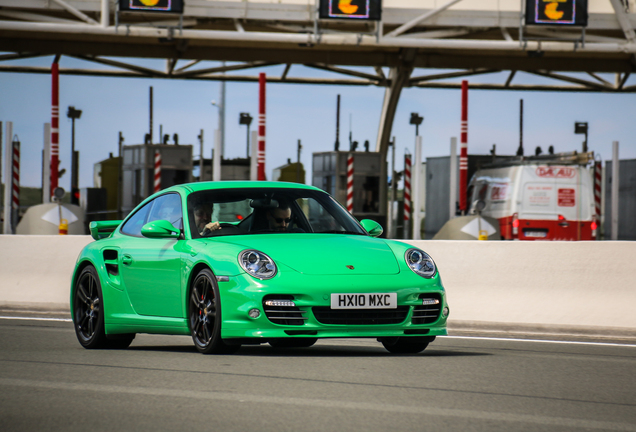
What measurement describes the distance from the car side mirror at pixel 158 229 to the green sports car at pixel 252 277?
0.04 ft

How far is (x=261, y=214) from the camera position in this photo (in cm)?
847

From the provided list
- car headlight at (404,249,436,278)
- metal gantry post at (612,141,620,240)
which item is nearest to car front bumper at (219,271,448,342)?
car headlight at (404,249,436,278)

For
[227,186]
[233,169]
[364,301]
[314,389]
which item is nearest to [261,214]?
[227,186]

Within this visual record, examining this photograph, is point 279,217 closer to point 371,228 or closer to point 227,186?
point 227,186

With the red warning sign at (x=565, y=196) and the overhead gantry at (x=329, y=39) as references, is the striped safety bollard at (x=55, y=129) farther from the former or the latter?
the red warning sign at (x=565, y=196)

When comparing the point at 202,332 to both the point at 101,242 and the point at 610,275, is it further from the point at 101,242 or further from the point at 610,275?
the point at 610,275

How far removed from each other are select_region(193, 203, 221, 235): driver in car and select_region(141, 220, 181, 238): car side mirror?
0.70 ft

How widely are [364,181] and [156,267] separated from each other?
19.1 metres

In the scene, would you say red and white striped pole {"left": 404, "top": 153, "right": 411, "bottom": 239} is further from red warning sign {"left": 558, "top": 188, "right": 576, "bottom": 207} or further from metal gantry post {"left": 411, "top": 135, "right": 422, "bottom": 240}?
red warning sign {"left": 558, "top": 188, "right": 576, "bottom": 207}

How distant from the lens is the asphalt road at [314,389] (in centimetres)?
529

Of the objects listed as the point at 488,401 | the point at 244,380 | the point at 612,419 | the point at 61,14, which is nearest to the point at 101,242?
the point at 244,380

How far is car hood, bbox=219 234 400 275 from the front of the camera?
756cm

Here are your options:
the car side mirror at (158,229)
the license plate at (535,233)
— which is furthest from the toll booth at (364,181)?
the car side mirror at (158,229)

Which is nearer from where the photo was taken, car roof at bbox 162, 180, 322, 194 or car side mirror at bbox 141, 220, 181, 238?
car side mirror at bbox 141, 220, 181, 238
